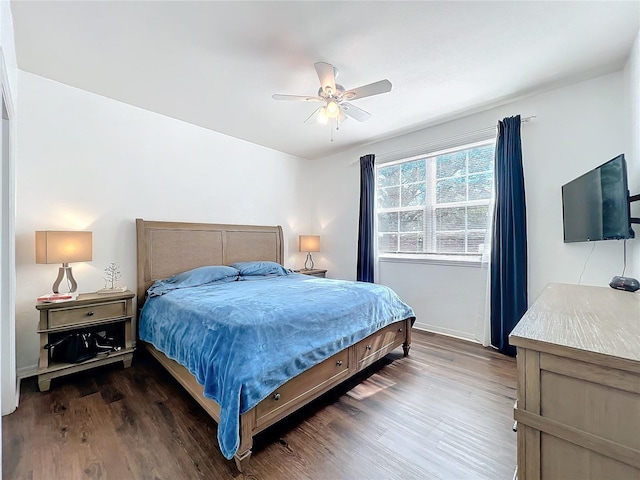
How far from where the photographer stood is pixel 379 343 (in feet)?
8.57

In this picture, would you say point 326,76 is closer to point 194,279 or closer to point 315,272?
point 194,279

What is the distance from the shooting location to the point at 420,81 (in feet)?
8.58

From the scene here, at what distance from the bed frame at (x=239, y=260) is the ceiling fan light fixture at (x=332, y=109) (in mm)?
2016

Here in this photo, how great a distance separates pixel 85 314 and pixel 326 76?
2890 millimetres

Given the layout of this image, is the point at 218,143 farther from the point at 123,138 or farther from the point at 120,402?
the point at 120,402

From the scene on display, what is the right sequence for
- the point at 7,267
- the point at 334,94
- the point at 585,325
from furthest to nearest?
the point at 334,94 → the point at 7,267 → the point at 585,325

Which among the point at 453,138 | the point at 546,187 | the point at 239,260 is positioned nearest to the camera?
the point at 546,187

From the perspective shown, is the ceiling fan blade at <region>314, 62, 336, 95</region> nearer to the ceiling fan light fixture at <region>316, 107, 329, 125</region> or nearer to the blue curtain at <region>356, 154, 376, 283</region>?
the ceiling fan light fixture at <region>316, 107, 329, 125</region>

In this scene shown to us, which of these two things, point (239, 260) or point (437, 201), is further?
point (239, 260)

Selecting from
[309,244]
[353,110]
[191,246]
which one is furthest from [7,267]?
[309,244]

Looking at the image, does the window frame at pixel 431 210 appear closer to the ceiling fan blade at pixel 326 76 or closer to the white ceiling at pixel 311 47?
the white ceiling at pixel 311 47

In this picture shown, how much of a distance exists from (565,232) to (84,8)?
4.16 m

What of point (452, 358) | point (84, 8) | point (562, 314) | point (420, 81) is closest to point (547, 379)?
point (562, 314)

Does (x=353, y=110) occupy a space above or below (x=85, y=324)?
above
